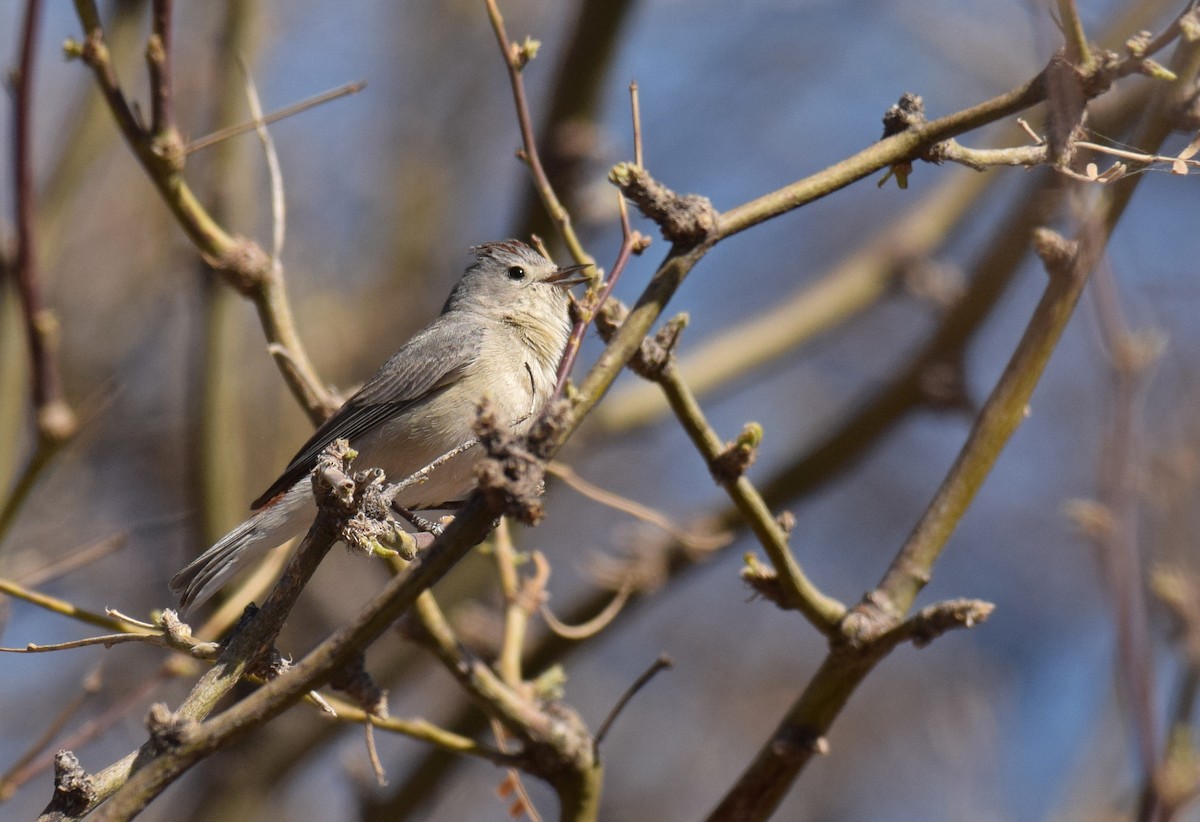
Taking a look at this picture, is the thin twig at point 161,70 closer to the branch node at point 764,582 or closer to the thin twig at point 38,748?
the thin twig at point 38,748

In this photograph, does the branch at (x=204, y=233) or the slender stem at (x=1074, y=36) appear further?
the branch at (x=204, y=233)

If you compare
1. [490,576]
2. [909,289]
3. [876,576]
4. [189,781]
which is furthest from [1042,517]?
Answer: [189,781]

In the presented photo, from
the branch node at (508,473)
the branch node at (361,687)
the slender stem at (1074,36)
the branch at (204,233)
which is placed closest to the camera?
the branch node at (508,473)

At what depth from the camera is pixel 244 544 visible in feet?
10.7

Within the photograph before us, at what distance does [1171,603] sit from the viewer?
99.3 inches

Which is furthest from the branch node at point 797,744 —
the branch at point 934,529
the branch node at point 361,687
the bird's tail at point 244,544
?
the bird's tail at point 244,544

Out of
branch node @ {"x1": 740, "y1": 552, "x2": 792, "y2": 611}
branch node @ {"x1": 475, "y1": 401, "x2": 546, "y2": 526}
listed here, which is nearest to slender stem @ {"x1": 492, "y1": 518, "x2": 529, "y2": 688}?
branch node @ {"x1": 740, "y1": 552, "x2": 792, "y2": 611}

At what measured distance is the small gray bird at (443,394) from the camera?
11.5ft

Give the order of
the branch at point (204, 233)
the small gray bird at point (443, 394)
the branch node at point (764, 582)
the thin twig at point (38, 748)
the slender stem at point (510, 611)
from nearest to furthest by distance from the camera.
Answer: the branch node at point (764, 582) < the thin twig at point (38, 748) < the branch at point (204, 233) < the slender stem at point (510, 611) < the small gray bird at point (443, 394)

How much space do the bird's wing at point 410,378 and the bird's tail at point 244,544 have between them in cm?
25

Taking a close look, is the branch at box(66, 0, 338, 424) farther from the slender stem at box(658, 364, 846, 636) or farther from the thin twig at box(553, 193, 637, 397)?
the thin twig at box(553, 193, 637, 397)

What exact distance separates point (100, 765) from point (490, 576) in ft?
10.5

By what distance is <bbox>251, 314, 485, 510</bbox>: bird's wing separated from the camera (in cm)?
384

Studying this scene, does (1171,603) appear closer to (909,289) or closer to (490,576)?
(909,289)
